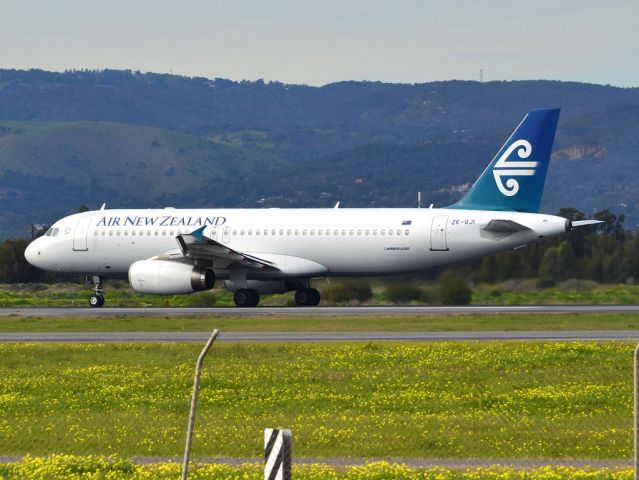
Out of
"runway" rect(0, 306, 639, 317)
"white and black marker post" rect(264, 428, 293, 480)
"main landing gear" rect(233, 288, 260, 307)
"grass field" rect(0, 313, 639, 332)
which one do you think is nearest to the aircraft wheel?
"runway" rect(0, 306, 639, 317)

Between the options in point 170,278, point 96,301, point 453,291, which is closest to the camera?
point 170,278

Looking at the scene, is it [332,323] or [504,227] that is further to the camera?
[504,227]

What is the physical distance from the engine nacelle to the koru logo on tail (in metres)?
11.9

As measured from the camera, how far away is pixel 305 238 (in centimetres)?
5225

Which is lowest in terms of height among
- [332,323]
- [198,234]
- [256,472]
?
[256,472]

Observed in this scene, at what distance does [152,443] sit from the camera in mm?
20609

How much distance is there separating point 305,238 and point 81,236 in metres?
10.6

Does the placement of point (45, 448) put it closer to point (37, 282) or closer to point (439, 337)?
point (439, 337)

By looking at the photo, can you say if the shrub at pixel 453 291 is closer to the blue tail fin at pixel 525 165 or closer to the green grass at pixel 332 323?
the blue tail fin at pixel 525 165

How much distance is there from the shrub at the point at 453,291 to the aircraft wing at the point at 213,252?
22.2 ft

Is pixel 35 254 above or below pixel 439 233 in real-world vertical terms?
below

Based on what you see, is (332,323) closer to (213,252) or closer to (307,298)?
(213,252)

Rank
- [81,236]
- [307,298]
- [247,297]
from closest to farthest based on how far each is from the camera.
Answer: [247,297] < [307,298] < [81,236]

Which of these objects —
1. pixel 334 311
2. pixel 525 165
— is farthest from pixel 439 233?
pixel 334 311
